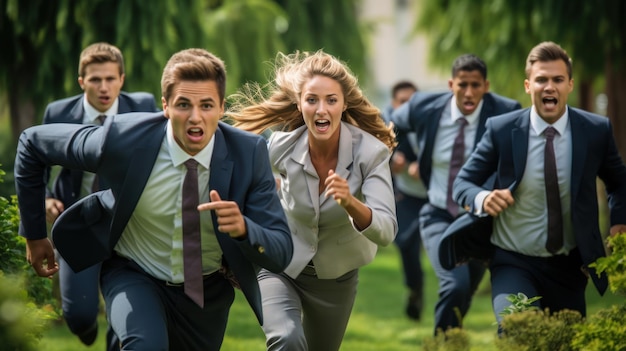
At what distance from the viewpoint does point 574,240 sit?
7215 mm

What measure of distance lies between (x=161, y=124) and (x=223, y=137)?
1.06 feet

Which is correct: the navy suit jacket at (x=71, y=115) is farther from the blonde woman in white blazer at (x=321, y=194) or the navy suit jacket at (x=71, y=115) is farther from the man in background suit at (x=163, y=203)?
the man in background suit at (x=163, y=203)

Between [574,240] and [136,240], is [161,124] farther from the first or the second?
[574,240]

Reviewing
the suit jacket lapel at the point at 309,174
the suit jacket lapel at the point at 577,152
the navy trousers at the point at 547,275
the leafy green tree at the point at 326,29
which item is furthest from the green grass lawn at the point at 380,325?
the leafy green tree at the point at 326,29

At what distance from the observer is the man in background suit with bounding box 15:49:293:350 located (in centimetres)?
Result: 587

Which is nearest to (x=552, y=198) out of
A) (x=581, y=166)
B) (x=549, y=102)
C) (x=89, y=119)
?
(x=581, y=166)

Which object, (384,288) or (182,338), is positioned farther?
(384,288)

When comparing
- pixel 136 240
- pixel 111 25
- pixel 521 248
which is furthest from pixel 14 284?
pixel 111 25

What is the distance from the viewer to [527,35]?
13336mm

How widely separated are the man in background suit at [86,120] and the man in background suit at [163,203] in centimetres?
174

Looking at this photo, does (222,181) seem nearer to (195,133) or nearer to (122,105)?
(195,133)

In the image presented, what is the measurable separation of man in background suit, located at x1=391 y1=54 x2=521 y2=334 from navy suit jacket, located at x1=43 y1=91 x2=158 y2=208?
2.12 m

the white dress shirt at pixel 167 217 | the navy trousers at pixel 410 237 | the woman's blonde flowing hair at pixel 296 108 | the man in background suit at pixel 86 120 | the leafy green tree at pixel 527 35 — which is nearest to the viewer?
the white dress shirt at pixel 167 217

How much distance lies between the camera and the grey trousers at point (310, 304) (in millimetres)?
6543
